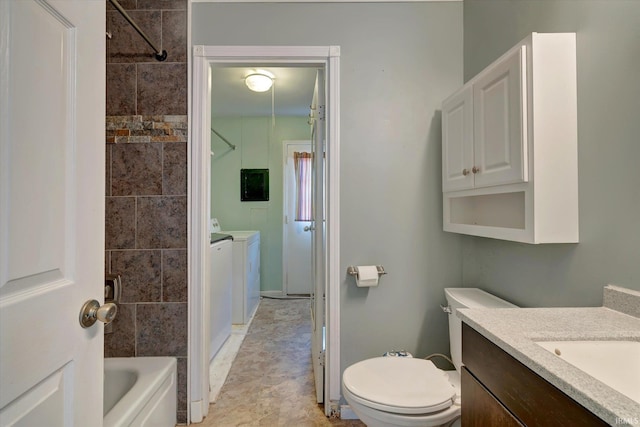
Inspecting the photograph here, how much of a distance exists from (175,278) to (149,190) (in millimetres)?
514

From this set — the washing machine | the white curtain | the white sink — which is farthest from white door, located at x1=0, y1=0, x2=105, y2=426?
the white curtain

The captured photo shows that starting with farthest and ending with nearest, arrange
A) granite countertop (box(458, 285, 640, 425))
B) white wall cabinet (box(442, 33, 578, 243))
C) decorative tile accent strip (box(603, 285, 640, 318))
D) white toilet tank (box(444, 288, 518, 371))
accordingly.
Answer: white toilet tank (box(444, 288, 518, 371)) < white wall cabinet (box(442, 33, 578, 243)) < decorative tile accent strip (box(603, 285, 640, 318)) < granite countertop (box(458, 285, 640, 425))

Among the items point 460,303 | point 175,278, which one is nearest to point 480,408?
point 460,303

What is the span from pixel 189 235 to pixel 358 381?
1.15 metres

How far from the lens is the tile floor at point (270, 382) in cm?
170

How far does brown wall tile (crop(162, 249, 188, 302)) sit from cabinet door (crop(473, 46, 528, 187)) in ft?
5.15

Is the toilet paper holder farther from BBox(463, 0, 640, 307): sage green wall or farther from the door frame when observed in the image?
BBox(463, 0, 640, 307): sage green wall

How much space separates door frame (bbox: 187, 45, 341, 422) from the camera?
1694 millimetres

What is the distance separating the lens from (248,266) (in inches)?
129

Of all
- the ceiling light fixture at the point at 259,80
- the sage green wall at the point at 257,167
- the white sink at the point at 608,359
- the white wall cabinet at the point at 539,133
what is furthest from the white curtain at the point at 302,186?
the white sink at the point at 608,359

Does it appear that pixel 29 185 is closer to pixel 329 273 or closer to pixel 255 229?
pixel 329 273

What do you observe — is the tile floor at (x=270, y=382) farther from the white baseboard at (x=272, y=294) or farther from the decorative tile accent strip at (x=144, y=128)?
the decorative tile accent strip at (x=144, y=128)

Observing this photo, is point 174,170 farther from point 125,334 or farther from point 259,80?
point 259,80

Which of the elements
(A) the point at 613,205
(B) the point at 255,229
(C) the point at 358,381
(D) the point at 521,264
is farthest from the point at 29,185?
(B) the point at 255,229
